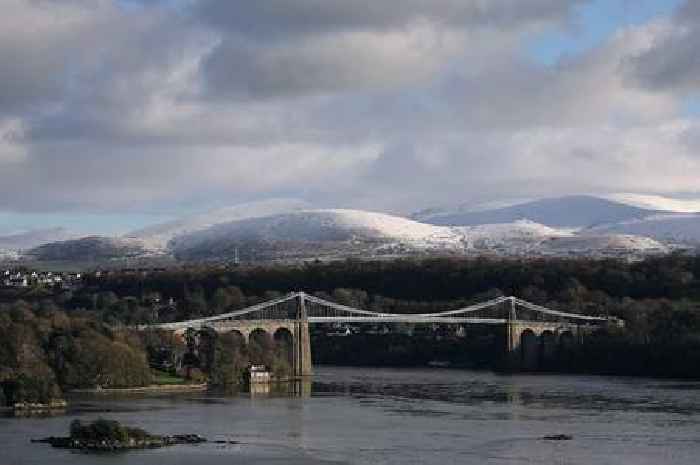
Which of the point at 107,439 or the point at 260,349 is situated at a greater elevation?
the point at 260,349

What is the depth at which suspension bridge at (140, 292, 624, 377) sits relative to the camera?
256 feet

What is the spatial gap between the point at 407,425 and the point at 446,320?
39833mm

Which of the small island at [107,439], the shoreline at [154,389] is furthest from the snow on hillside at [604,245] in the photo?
the small island at [107,439]

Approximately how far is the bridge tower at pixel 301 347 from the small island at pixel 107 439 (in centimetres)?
3112

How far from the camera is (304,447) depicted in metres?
41.3

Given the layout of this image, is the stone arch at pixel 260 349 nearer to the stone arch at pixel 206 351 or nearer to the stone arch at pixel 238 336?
the stone arch at pixel 238 336

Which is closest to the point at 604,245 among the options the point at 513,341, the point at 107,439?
the point at 513,341

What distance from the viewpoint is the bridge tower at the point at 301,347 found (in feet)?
243

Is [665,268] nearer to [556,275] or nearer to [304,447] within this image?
[556,275]

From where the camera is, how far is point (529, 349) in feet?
284

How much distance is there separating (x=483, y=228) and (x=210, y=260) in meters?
37.8

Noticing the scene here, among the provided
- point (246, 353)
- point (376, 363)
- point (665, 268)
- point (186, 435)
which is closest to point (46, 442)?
point (186, 435)

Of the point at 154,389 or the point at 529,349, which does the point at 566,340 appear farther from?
the point at 154,389

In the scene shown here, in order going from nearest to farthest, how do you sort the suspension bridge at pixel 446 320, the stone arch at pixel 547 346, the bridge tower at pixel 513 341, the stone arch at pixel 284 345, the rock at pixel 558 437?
1. the rock at pixel 558 437
2. the stone arch at pixel 284 345
3. the suspension bridge at pixel 446 320
4. the stone arch at pixel 547 346
5. the bridge tower at pixel 513 341
